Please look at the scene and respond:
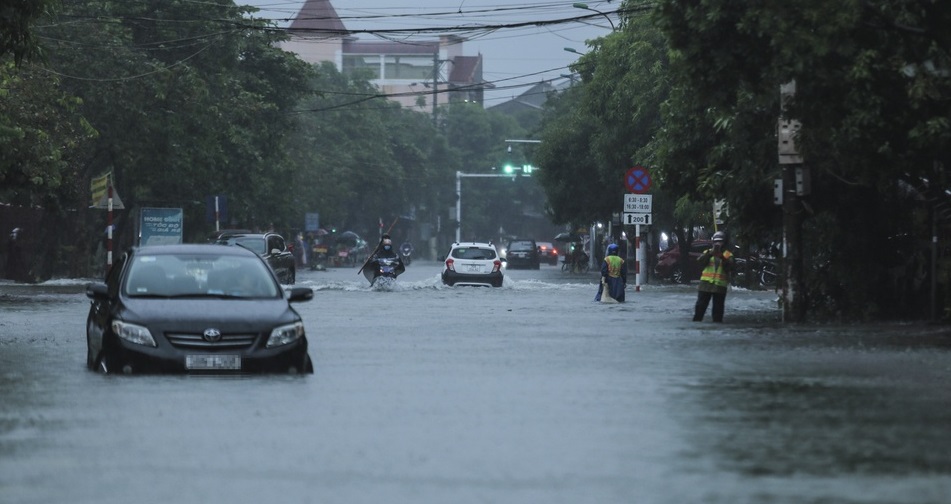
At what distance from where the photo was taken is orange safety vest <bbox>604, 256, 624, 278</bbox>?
3619 cm

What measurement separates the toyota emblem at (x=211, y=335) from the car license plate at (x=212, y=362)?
0.15 m

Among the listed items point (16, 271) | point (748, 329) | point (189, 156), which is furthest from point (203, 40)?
point (748, 329)

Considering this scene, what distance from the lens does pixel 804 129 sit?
23641 millimetres

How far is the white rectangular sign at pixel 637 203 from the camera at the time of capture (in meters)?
42.5

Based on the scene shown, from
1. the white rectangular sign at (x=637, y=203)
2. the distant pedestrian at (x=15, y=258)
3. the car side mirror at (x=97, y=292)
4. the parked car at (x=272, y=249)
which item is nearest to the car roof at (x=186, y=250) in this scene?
the car side mirror at (x=97, y=292)

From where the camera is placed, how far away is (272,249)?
1815 inches

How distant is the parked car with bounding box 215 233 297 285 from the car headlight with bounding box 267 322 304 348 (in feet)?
95.7

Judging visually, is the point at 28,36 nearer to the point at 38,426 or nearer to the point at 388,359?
the point at 388,359

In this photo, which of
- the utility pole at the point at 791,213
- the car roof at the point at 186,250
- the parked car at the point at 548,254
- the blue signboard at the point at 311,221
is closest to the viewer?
the car roof at the point at 186,250

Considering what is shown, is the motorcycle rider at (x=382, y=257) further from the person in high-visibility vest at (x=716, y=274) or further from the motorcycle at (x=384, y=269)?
the person in high-visibility vest at (x=716, y=274)

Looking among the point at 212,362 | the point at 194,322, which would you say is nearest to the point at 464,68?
the point at 194,322

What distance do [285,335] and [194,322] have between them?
0.81m

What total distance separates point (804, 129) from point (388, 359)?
7.47 m

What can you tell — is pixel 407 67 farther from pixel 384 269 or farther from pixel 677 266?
pixel 384 269
